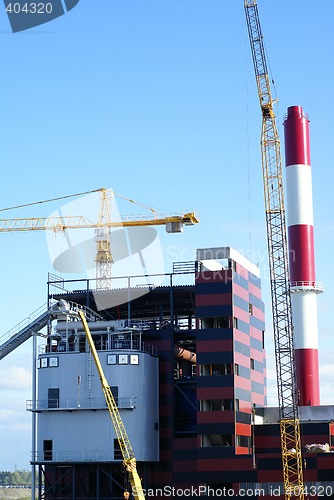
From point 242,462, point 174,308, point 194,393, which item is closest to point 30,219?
point 174,308

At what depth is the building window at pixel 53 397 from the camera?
11538cm

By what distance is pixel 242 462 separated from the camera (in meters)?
109

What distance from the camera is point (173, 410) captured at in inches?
4604

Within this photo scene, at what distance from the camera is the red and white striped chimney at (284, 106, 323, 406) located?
12694cm

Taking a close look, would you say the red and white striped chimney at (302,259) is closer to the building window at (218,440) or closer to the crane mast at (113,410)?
the building window at (218,440)

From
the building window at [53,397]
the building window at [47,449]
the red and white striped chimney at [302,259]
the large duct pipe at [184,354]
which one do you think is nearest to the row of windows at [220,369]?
the large duct pipe at [184,354]

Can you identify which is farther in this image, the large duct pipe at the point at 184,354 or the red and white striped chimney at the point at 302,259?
the red and white striped chimney at the point at 302,259

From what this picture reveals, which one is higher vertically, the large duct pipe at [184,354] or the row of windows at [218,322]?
the row of windows at [218,322]

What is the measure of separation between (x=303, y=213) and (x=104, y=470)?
160 feet

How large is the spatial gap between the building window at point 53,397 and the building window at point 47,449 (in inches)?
184

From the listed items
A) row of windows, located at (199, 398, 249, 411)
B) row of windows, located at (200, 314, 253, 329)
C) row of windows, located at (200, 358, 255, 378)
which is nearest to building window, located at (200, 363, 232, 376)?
row of windows, located at (200, 358, 255, 378)

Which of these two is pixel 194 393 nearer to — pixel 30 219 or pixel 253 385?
pixel 253 385

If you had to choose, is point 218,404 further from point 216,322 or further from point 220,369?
point 216,322

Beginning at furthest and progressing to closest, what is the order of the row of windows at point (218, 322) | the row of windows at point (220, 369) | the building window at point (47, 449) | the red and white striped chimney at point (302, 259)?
the red and white striped chimney at point (302, 259) → the row of windows at point (218, 322) → the building window at point (47, 449) → the row of windows at point (220, 369)
